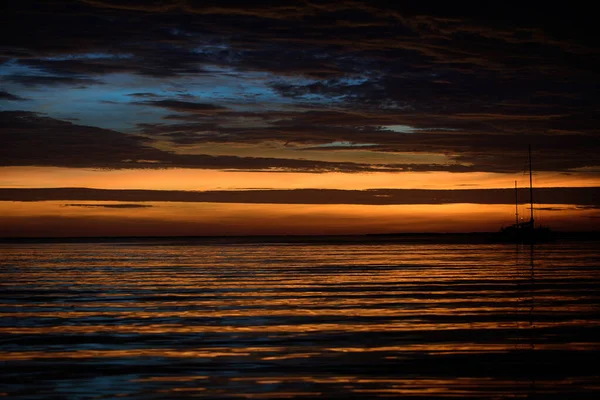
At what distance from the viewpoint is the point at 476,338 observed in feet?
75.7

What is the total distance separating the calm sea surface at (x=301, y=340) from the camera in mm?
16812

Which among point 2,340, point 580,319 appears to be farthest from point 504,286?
point 2,340

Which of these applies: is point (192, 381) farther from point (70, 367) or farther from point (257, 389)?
point (70, 367)

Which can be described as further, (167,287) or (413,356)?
(167,287)

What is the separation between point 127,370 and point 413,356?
7.75 m

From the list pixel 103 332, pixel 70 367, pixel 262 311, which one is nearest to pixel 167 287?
pixel 262 311

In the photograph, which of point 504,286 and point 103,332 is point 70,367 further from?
point 504,286

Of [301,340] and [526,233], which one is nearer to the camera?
[301,340]

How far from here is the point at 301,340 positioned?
23.1 meters

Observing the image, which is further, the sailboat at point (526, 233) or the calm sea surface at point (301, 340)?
the sailboat at point (526, 233)

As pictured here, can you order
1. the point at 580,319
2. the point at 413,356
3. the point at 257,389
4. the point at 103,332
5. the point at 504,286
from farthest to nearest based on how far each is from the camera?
the point at 504,286 → the point at 580,319 → the point at 103,332 → the point at 413,356 → the point at 257,389

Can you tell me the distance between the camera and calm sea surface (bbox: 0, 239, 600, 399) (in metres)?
16.8

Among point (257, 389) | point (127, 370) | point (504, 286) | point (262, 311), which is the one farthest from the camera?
point (504, 286)

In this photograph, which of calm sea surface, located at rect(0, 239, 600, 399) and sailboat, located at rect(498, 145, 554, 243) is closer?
calm sea surface, located at rect(0, 239, 600, 399)
